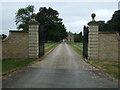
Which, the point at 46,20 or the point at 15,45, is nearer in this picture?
the point at 15,45

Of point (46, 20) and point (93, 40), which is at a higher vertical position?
point (46, 20)

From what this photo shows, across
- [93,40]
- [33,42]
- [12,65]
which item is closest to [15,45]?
[33,42]

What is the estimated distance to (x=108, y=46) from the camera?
21953 millimetres

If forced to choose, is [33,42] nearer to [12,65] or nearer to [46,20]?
[12,65]

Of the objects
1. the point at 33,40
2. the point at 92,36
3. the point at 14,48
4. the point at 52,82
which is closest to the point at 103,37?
the point at 92,36

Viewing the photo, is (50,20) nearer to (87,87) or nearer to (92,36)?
(92,36)

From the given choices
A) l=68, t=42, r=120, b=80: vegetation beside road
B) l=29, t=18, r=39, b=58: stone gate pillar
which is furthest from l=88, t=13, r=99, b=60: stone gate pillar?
l=29, t=18, r=39, b=58: stone gate pillar

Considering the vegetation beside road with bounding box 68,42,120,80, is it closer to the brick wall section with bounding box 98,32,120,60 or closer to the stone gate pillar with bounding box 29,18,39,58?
the brick wall section with bounding box 98,32,120,60

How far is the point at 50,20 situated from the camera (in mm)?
92250

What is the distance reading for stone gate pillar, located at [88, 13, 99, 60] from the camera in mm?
22141

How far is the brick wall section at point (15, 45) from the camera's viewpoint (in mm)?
22406

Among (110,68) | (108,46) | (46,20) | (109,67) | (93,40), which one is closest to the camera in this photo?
(110,68)

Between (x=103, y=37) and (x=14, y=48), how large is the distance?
297 inches

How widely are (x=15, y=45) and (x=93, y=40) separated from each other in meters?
6.57
